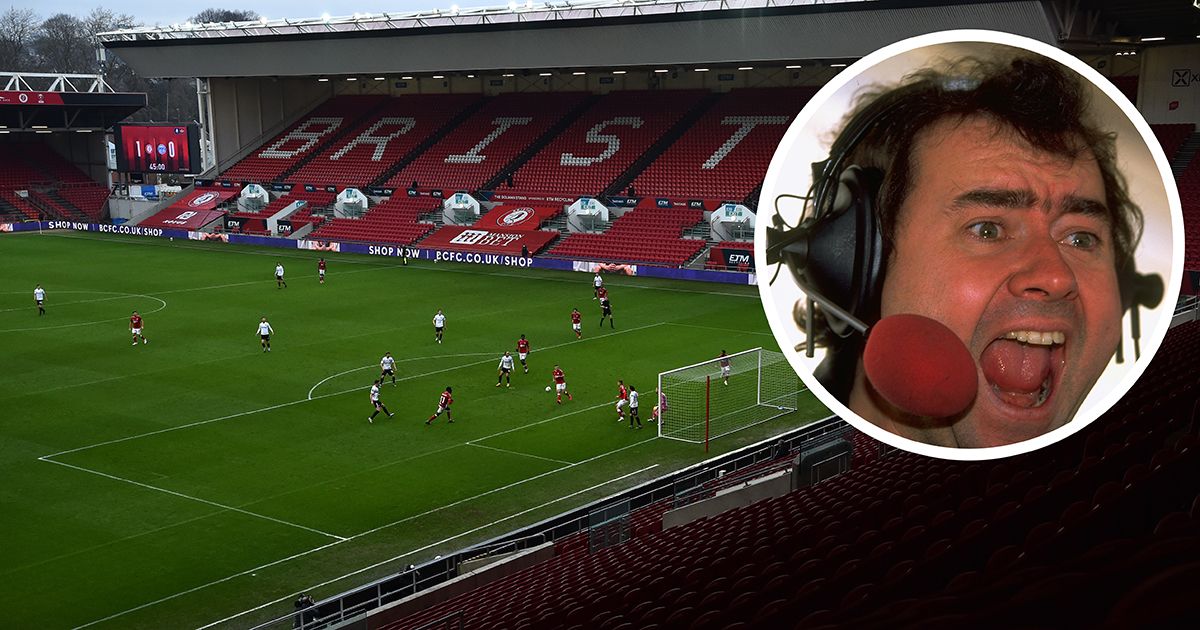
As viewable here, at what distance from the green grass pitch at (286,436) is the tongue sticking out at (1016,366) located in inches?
309

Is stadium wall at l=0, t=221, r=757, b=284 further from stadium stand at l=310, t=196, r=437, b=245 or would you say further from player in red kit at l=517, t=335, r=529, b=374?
player in red kit at l=517, t=335, r=529, b=374

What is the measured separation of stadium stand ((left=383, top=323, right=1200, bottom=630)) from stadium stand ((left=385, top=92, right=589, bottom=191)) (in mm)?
50951

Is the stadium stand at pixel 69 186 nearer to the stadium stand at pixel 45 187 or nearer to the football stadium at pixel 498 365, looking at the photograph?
the stadium stand at pixel 45 187

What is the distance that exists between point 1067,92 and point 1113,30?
38.6 meters

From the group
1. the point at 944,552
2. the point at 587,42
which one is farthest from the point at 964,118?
the point at 587,42

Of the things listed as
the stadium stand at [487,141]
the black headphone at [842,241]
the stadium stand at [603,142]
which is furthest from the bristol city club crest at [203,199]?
the black headphone at [842,241]

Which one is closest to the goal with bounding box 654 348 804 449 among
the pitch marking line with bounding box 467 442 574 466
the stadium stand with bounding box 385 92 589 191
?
the pitch marking line with bounding box 467 442 574 466

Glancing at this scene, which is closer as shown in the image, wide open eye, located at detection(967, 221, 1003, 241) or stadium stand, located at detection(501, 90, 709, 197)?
wide open eye, located at detection(967, 221, 1003, 241)

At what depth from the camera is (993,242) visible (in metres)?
3.21

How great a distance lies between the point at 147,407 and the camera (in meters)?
25.5

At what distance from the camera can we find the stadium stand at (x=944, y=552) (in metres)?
3.22

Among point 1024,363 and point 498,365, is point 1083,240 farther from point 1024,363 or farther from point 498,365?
Result: point 498,365

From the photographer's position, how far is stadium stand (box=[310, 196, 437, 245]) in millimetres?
58406

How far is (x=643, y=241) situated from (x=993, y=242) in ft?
158
